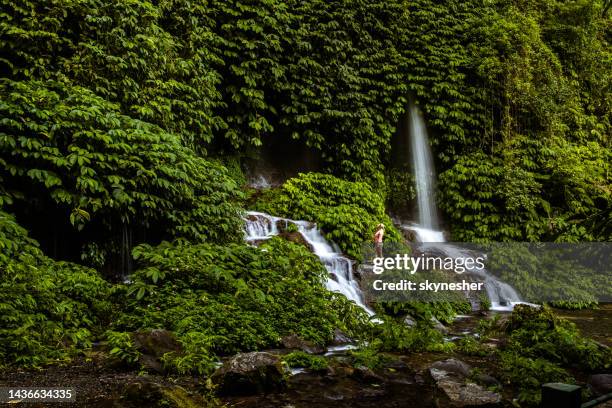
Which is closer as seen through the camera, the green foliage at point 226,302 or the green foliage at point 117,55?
the green foliage at point 226,302

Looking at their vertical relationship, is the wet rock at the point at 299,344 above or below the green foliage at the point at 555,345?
above

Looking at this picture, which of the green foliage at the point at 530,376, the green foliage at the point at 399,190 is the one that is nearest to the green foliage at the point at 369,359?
the green foliage at the point at 530,376

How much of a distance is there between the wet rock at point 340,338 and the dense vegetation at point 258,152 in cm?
15

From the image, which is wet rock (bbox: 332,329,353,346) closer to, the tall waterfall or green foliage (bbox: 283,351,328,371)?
green foliage (bbox: 283,351,328,371)

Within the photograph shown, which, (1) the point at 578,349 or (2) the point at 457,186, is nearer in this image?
(1) the point at 578,349

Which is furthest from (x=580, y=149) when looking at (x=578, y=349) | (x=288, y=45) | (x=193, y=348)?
(x=193, y=348)

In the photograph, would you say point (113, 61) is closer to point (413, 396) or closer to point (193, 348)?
point (193, 348)

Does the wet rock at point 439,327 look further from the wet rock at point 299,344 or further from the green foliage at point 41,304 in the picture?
the green foliage at point 41,304

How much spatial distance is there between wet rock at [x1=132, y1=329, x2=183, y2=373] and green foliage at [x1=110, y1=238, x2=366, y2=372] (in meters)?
0.14

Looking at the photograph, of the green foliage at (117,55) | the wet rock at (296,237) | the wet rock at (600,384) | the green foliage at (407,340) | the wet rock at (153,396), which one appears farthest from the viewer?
the wet rock at (296,237)

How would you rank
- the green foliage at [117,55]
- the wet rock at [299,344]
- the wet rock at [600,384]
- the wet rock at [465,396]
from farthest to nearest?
the green foliage at [117,55] < the wet rock at [299,344] < the wet rock at [600,384] < the wet rock at [465,396]

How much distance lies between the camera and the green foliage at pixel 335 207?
471 inches

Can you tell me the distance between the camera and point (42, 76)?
842 cm

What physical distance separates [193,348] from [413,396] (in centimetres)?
247
